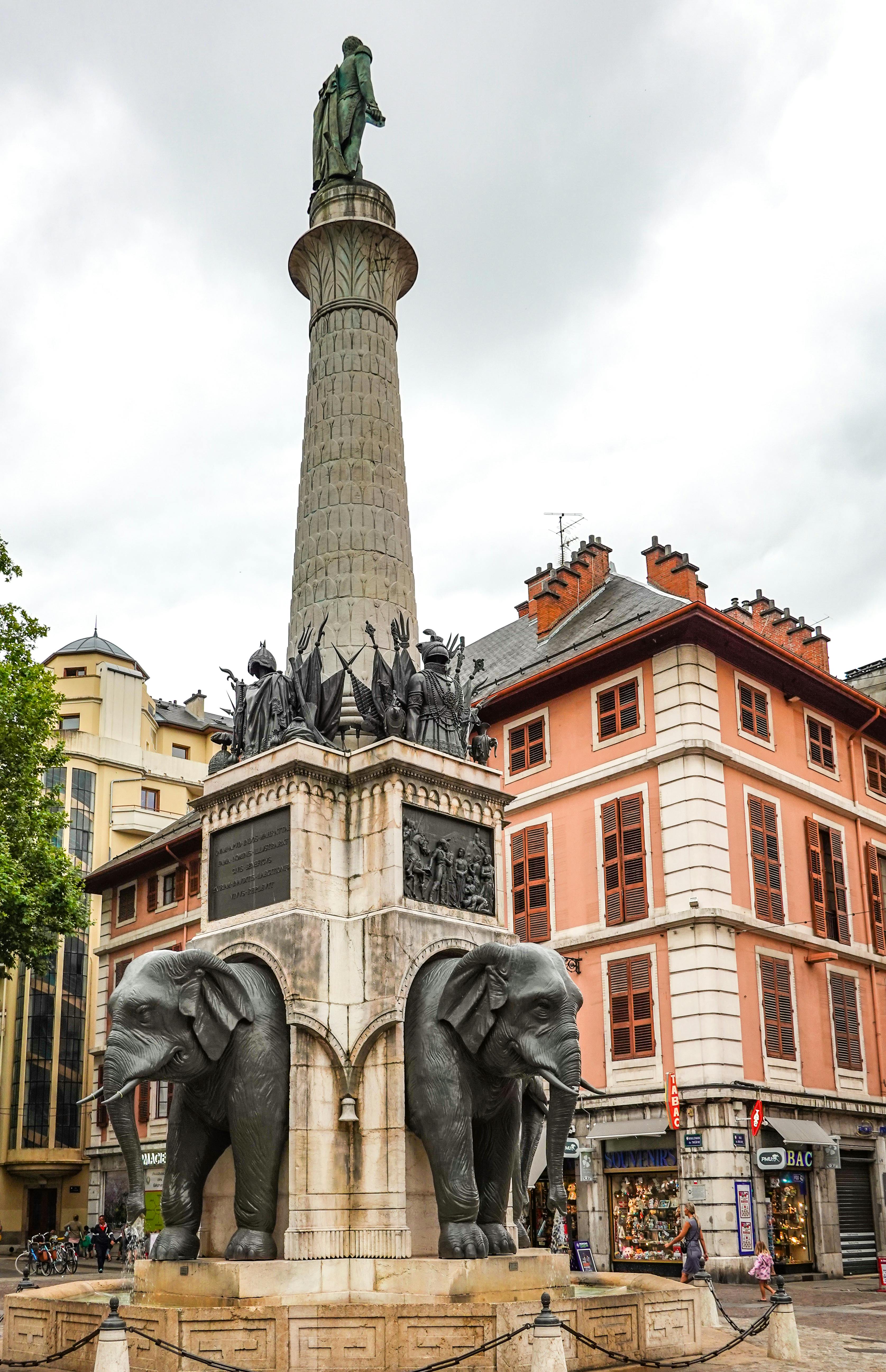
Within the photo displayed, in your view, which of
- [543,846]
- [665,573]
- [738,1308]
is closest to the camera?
[738,1308]

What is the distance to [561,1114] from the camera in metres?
11.7

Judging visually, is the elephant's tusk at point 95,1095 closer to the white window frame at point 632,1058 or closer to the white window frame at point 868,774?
the white window frame at point 632,1058

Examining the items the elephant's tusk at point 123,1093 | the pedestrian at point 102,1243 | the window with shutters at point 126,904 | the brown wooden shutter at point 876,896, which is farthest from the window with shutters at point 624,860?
the window with shutters at point 126,904

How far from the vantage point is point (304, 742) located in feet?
43.4

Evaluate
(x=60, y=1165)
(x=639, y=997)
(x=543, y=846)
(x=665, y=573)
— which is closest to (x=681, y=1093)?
(x=639, y=997)

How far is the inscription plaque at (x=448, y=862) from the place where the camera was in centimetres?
1312

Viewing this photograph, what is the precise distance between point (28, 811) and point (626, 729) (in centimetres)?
1361

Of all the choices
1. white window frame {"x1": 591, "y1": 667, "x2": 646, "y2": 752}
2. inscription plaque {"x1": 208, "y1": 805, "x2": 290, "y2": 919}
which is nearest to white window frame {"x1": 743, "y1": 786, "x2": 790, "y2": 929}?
white window frame {"x1": 591, "y1": 667, "x2": 646, "y2": 752}

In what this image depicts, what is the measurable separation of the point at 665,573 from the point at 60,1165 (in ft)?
118

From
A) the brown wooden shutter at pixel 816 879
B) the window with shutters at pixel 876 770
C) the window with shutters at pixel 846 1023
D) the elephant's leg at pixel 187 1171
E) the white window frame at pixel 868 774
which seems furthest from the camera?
the window with shutters at pixel 876 770

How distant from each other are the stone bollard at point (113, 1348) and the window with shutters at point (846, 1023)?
82.3 ft

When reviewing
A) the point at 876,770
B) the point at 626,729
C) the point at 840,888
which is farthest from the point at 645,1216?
the point at 876,770

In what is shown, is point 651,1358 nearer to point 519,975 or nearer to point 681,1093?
point 519,975

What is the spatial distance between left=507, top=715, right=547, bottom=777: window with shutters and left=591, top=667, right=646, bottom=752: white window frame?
172cm
